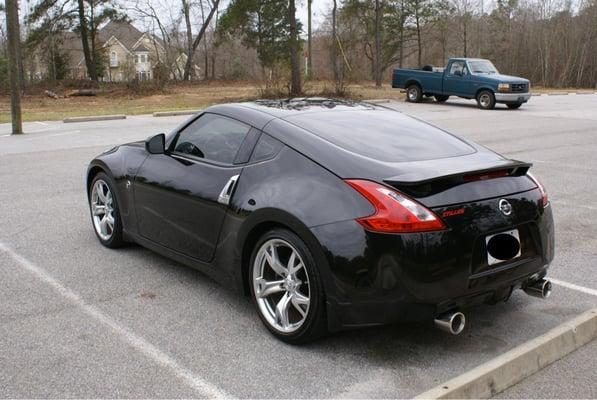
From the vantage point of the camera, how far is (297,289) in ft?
12.1

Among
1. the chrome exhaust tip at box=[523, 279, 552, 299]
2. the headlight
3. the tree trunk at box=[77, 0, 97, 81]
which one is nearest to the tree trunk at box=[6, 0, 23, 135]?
the chrome exhaust tip at box=[523, 279, 552, 299]

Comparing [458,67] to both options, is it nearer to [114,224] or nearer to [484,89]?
[484,89]

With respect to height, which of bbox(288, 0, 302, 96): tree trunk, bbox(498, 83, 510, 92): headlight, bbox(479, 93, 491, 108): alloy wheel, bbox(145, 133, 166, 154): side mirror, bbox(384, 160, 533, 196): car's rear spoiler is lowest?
bbox(479, 93, 491, 108): alloy wheel

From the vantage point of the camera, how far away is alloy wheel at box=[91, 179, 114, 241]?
5586 millimetres

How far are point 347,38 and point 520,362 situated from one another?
56.9 m

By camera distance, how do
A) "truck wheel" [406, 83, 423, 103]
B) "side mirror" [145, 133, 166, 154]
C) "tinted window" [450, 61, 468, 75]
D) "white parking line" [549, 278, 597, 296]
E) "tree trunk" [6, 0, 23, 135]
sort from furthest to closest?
"truck wheel" [406, 83, 423, 103]
"tinted window" [450, 61, 468, 75]
"tree trunk" [6, 0, 23, 135]
"side mirror" [145, 133, 166, 154]
"white parking line" [549, 278, 597, 296]

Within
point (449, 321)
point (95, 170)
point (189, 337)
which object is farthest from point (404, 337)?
point (95, 170)

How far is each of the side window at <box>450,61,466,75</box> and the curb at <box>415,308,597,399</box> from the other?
22333 millimetres

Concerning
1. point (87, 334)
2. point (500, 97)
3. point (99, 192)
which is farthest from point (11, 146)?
point (500, 97)

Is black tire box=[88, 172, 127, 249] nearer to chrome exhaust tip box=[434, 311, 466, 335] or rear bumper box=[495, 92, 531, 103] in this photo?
chrome exhaust tip box=[434, 311, 466, 335]

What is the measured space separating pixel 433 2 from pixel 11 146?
143 feet

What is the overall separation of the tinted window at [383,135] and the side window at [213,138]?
1.40ft

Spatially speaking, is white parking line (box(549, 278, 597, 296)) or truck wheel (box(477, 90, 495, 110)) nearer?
white parking line (box(549, 278, 597, 296))

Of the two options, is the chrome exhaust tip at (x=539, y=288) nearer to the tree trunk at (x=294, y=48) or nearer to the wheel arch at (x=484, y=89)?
the wheel arch at (x=484, y=89)
